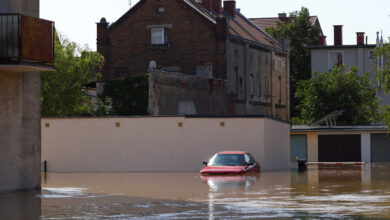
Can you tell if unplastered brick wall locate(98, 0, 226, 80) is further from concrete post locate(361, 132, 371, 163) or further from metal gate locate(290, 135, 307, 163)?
concrete post locate(361, 132, 371, 163)

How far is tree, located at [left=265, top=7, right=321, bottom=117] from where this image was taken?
3442 inches

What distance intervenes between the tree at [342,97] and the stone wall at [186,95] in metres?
15.0

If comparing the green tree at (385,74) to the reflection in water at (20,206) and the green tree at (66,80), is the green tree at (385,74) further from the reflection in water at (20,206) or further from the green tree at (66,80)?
the green tree at (66,80)

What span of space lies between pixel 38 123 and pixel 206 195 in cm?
635

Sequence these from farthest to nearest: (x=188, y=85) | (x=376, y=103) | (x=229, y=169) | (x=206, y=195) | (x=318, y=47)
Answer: (x=318, y=47) → (x=376, y=103) → (x=188, y=85) → (x=229, y=169) → (x=206, y=195)

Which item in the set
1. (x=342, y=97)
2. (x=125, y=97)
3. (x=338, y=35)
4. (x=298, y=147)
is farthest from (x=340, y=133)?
(x=338, y=35)

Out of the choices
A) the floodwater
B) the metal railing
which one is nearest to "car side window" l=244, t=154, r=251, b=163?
the floodwater

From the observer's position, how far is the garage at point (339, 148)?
214ft

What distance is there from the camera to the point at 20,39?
915 inches

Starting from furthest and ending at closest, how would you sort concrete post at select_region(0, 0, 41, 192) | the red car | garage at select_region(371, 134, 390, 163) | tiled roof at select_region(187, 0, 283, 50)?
garage at select_region(371, 134, 390, 163)
tiled roof at select_region(187, 0, 283, 50)
the red car
concrete post at select_region(0, 0, 41, 192)

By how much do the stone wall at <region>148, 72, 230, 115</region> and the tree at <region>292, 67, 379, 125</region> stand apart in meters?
15.0

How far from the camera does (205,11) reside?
64.1m

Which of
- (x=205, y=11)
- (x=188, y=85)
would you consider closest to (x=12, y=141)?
(x=188, y=85)

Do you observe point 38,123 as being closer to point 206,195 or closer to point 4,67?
point 4,67
